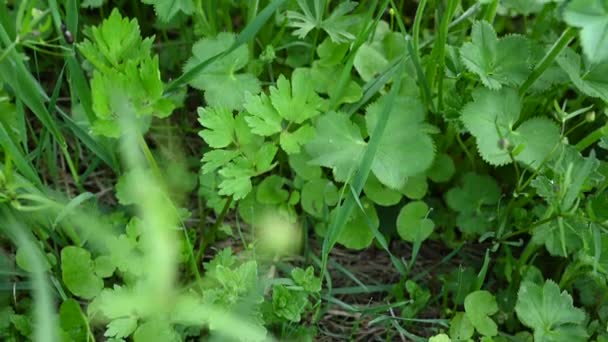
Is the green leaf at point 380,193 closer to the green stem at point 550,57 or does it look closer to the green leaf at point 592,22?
the green stem at point 550,57

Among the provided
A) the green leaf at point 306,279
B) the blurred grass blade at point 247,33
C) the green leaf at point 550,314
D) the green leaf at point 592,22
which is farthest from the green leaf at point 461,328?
the blurred grass blade at point 247,33

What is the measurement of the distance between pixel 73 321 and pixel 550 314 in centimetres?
101

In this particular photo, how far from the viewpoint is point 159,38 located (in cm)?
223

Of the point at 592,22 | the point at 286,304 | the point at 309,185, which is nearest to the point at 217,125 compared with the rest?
the point at 309,185

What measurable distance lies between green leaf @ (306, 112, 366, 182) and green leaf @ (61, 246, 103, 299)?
542mm

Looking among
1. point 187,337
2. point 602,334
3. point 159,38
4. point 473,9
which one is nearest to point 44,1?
point 159,38

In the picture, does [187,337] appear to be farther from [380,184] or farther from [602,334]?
[602,334]

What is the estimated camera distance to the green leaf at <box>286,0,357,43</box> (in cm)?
179

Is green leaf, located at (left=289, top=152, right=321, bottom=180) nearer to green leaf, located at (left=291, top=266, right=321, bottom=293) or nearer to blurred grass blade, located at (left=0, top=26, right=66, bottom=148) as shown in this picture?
green leaf, located at (left=291, top=266, right=321, bottom=293)

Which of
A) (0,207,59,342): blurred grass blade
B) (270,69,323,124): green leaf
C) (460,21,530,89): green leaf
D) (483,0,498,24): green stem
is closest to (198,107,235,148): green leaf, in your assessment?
(270,69,323,124): green leaf

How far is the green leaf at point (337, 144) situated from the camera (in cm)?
169

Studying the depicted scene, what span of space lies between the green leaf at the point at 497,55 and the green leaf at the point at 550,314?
457 millimetres

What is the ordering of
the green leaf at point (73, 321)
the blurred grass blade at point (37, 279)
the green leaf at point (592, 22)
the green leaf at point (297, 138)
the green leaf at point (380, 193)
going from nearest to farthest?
the green leaf at point (592, 22) < the blurred grass blade at point (37, 279) < the green leaf at point (73, 321) < the green leaf at point (297, 138) < the green leaf at point (380, 193)

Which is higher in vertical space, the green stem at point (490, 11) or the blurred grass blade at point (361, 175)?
the green stem at point (490, 11)
